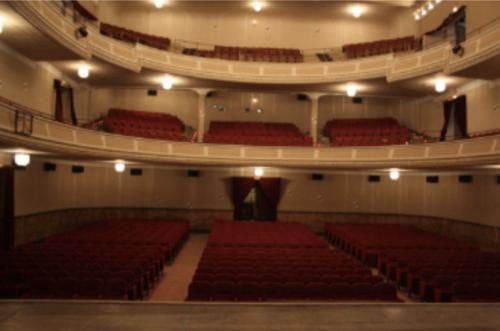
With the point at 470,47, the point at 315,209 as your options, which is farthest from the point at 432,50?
the point at 315,209

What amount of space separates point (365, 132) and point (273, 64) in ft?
19.0

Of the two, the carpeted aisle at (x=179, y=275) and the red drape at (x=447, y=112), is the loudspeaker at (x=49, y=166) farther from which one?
the red drape at (x=447, y=112)

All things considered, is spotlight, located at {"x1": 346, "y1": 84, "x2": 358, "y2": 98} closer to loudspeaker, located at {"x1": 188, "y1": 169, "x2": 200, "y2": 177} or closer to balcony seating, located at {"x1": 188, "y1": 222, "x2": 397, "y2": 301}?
loudspeaker, located at {"x1": 188, "y1": 169, "x2": 200, "y2": 177}

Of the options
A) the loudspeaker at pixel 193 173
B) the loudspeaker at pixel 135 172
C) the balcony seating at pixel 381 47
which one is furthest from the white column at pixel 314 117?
the loudspeaker at pixel 135 172

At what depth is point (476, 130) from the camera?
1439 centimetres

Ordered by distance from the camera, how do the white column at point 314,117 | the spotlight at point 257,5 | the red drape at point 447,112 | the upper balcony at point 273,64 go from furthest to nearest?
the spotlight at point 257,5 < the white column at point 314,117 < the red drape at point 447,112 < the upper balcony at point 273,64

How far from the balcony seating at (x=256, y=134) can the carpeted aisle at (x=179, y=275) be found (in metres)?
4.90

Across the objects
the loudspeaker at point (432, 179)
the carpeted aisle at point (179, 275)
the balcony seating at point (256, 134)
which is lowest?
the carpeted aisle at point (179, 275)

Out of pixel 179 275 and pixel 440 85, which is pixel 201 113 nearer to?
pixel 179 275

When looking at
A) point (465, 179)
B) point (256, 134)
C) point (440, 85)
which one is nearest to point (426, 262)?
point (465, 179)

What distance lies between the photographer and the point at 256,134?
18.5 m

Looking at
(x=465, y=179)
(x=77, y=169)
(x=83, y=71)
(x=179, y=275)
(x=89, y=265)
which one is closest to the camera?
(x=89, y=265)

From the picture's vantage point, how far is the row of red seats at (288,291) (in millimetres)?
6512

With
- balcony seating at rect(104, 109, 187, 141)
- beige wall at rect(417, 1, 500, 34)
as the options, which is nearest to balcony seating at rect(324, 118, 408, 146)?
beige wall at rect(417, 1, 500, 34)
